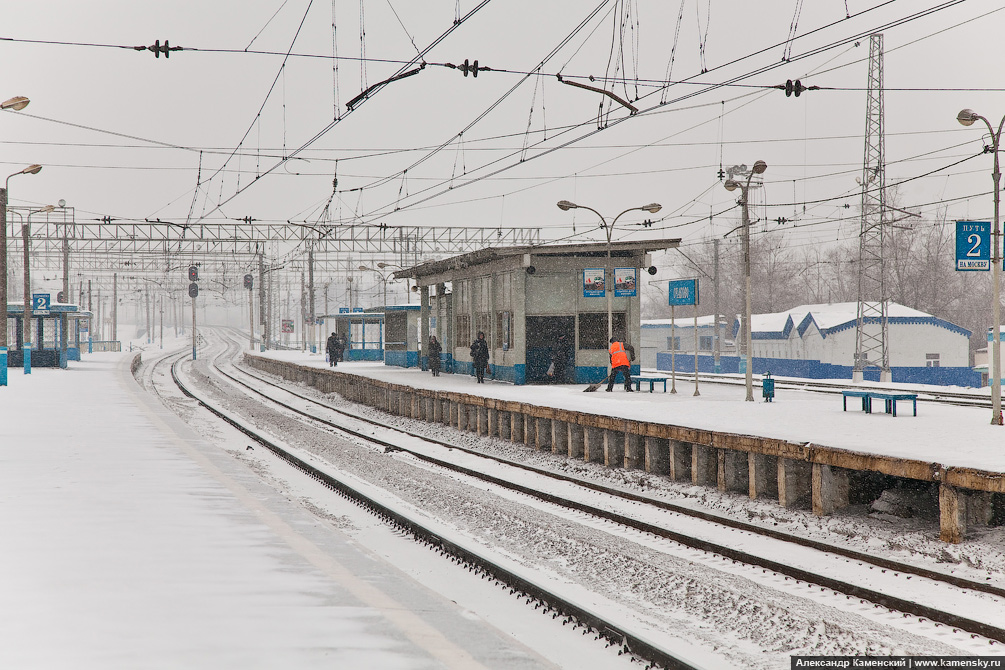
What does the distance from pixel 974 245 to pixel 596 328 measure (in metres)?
12.2

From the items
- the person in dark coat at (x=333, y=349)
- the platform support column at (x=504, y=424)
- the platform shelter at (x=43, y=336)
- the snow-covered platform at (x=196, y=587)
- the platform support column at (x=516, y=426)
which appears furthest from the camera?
the platform shelter at (x=43, y=336)

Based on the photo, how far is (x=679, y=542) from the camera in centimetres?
1014

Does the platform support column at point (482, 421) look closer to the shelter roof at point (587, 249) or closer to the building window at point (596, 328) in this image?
the shelter roof at point (587, 249)

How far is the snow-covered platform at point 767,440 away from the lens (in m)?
10.1

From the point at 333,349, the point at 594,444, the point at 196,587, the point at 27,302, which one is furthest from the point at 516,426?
the point at 27,302

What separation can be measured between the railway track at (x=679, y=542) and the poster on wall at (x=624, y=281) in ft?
29.2

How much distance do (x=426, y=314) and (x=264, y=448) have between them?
721 inches

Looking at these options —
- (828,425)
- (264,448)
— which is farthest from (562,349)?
(828,425)

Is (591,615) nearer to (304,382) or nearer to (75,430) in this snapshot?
(75,430)

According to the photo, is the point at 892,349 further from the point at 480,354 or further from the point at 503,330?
the point at 480,354

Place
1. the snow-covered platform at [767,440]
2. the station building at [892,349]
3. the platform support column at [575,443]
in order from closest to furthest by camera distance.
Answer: the snow-covered platform at [767,440]
the platform support column at [575,443]
the station building at [892,349]

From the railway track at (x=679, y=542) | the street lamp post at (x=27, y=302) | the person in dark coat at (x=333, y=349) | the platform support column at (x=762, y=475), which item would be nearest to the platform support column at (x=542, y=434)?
the railway track at (x=679, y=542)

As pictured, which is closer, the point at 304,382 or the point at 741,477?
the point at 741,477

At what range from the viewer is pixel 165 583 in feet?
20.7
